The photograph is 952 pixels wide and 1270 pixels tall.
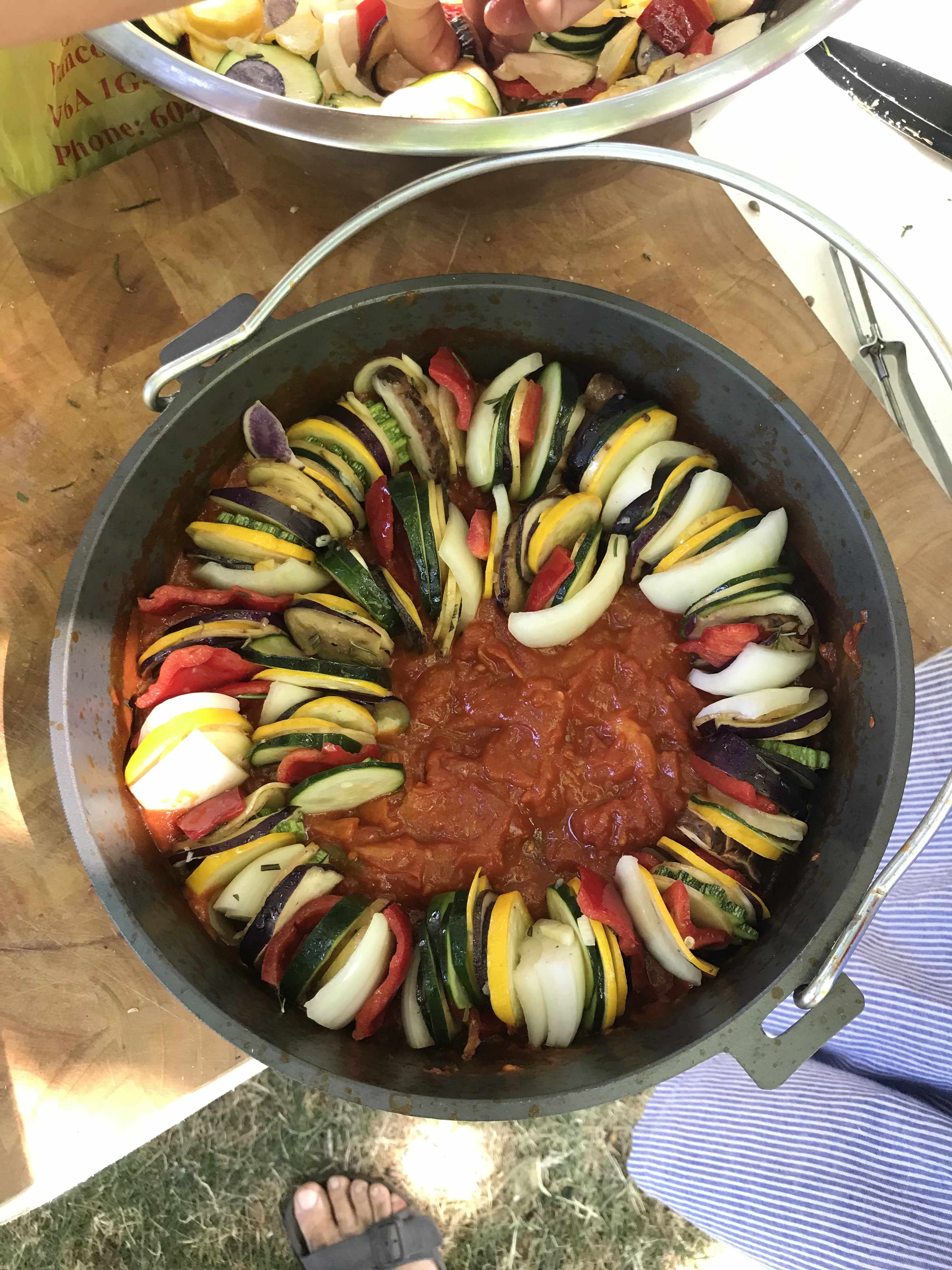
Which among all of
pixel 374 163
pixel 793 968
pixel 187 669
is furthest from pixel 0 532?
pixel 793 968

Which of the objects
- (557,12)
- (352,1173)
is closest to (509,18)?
(557,12)

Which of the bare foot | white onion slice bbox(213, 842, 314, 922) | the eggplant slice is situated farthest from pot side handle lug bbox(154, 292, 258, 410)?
the bare foot

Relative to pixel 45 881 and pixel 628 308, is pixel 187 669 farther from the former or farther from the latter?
pixel 628 308

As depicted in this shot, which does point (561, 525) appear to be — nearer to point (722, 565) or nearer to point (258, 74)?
point (722, 565)

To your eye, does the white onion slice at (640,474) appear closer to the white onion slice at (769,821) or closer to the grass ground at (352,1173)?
the white onion slice at (769,821)

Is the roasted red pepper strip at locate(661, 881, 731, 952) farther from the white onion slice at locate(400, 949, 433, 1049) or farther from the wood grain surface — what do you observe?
the wood grain surface

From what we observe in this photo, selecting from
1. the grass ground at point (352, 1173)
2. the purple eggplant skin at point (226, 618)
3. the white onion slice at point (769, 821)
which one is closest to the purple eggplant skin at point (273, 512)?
the purple eggplant skin at point (226, 618)
